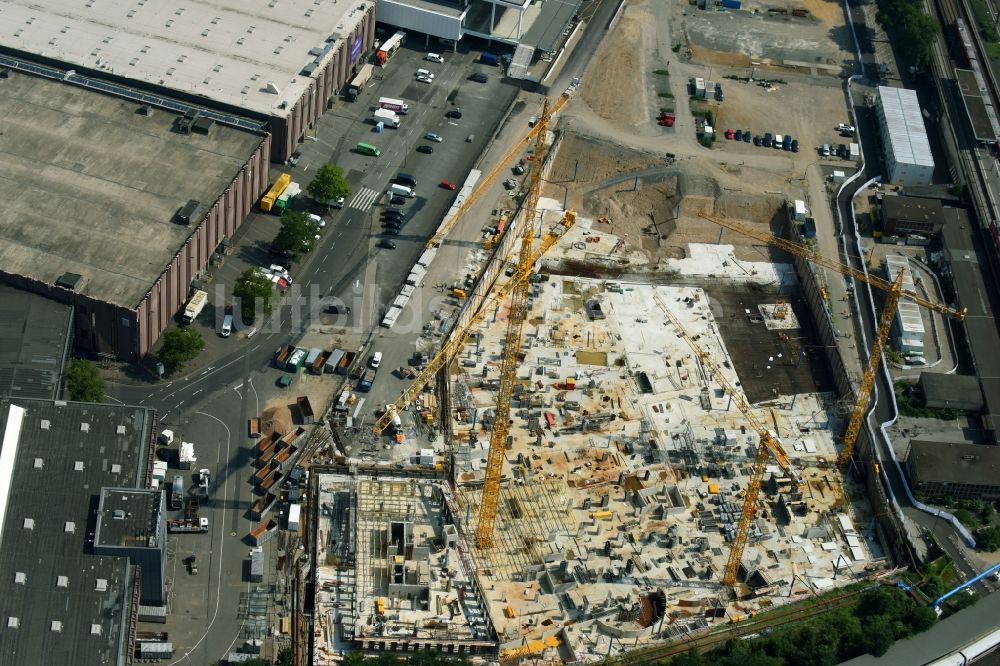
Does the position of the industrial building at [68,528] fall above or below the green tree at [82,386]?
above

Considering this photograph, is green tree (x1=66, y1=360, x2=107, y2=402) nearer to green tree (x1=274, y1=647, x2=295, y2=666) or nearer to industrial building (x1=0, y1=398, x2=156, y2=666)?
industrial building (x1=0, y1=398, x2=156, y2=666)

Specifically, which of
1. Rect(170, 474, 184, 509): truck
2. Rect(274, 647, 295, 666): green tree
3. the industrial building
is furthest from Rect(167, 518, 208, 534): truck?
Rect(274, 647, 295, 666): green tree

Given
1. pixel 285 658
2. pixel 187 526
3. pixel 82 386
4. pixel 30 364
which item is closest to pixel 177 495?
pixel 187 526

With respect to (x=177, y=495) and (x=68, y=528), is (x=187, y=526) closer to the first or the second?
(x=177, y=495)

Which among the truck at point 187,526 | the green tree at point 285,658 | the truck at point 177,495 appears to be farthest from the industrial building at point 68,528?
the green tree at point 285,658

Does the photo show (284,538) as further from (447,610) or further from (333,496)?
(447,610)

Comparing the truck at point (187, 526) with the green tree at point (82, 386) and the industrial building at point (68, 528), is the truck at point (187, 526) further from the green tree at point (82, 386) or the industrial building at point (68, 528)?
the green tree at point (82, 386)
